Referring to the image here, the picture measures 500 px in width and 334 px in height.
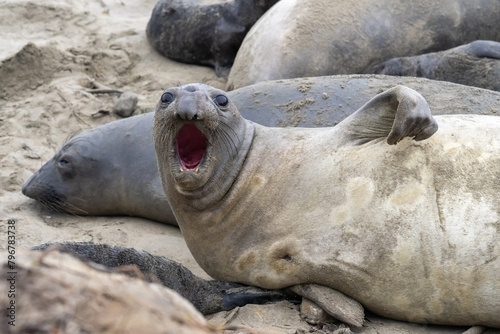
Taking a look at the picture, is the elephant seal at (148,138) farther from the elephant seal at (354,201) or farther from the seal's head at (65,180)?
the elephant seal at (354,201)

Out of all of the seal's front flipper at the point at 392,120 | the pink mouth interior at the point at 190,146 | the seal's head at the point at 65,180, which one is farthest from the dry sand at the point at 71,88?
the seal's front flipper at the point at 392,120

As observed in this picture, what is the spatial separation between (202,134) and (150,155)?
152 cm

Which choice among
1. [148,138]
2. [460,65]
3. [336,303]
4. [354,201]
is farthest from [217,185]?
[460,65]

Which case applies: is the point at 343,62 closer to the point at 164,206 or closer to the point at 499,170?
the point at 164,206

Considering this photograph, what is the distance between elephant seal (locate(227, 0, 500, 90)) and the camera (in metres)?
5.91

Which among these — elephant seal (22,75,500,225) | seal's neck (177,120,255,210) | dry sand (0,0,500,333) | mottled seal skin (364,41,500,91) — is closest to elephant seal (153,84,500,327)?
seal's neck (177,120,255,210)

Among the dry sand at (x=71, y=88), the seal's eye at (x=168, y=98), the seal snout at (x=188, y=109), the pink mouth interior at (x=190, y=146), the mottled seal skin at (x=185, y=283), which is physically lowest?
the dry sand at (x=71, y=88)

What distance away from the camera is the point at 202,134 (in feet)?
12.8

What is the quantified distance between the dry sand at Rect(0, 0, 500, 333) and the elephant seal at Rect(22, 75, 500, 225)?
5.0 inches

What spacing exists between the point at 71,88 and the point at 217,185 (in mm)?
3381

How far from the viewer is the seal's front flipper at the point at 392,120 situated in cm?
345

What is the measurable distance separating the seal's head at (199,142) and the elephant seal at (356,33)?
6.38 ft

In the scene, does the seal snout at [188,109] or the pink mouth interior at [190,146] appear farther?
the pink mouth interior at [190,146]

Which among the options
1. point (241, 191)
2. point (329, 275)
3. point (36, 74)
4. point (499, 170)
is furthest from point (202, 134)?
point (36, 74)
